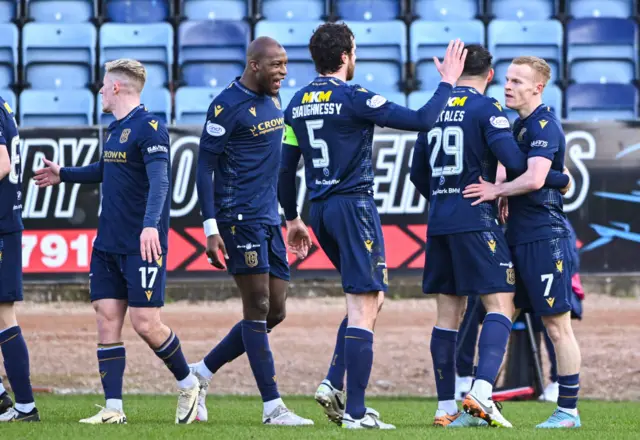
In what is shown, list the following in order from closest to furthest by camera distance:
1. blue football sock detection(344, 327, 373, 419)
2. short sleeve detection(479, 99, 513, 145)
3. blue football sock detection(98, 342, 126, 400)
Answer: blue football sock detection(344, 327, 373, 419) → short sleeve detection(479, 99, 513, 145) → blue football sock detection(98, 342, 126, 400)

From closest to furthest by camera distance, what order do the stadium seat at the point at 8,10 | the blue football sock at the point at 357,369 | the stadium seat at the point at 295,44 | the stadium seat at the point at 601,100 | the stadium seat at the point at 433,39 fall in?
the blue football sock at the point at 357,369 → the stadium seat at the point at 601,100 → the stadium seat at the point at 295,44 → the stadium seat at the point at 433,39 → the stadium seat at the point at 8,10

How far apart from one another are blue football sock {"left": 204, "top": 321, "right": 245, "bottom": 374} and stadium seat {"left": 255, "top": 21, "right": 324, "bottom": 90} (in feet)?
26.1

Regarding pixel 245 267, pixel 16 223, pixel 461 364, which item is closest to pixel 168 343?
pixel 245 267

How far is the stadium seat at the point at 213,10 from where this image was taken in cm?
1655

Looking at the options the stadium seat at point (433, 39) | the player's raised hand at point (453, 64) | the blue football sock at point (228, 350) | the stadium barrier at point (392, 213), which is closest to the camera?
the player's raised hand at point (453, 64)

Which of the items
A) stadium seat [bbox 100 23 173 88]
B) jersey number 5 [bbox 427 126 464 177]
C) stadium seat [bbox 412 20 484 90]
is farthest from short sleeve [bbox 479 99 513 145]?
stadium seat [bbox 100 23 173 88]

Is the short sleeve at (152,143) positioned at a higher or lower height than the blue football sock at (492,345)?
higher

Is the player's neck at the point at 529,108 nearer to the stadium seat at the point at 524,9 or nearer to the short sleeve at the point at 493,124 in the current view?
the short sleeve at the point at 493,124

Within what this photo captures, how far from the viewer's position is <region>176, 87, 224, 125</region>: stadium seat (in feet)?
49.1

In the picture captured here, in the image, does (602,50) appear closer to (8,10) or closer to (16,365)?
(8,10)

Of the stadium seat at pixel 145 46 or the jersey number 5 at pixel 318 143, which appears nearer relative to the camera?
the jersey number 5 at pixel 318 143

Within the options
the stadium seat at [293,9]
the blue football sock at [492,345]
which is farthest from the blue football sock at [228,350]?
the stadium seat at [293,9]

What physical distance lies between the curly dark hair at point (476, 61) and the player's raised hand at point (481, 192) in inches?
25.9

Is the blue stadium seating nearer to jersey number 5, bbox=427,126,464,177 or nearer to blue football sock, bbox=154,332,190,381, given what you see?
blue football sock, bbox=154,332,190,381
